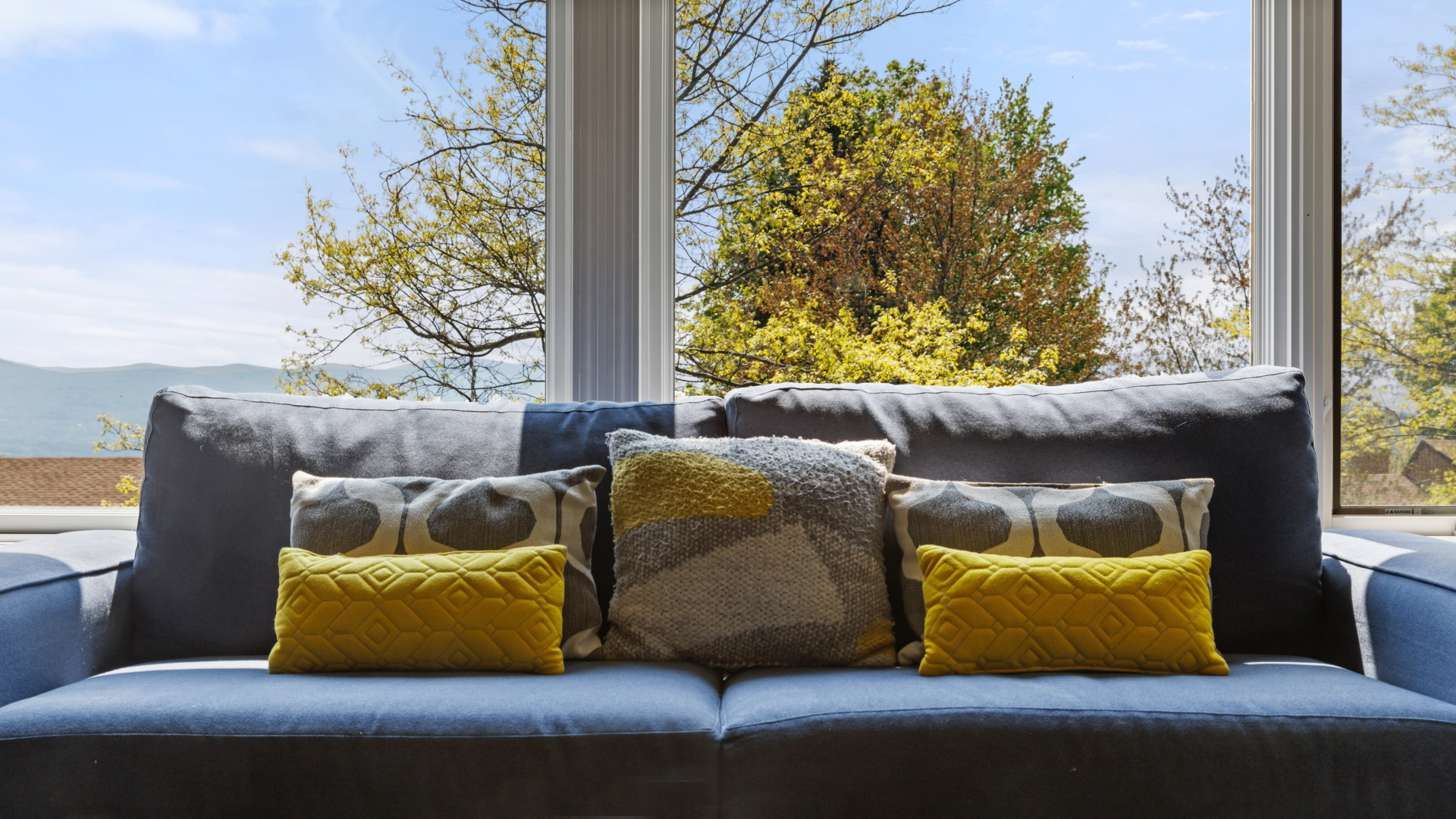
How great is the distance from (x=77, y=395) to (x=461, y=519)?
4.81 ft

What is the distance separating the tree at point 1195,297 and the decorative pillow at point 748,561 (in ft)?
3.51

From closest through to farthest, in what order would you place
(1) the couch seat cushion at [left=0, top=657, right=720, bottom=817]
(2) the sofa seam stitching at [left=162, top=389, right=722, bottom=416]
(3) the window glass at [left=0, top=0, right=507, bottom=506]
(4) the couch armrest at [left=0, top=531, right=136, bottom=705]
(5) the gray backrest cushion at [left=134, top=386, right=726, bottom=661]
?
1. (1) the couch seat cushion at [left=0, top=657, right=720, bottom=817]
2. (4) the couch armrest at [left=0, top=531, right=136, bottom=705]
3. (5) the gray backrest cushion at [left=134, top=386, right=726, bottom=661]
4. (2) the sofa seam stitching at [left=162, top=389, right=722, bottom=416]
5. (3) the window glass at [left=0, top=0, right=507, bottom=506]

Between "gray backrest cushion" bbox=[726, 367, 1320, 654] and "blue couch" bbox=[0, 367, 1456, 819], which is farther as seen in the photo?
"gray backrest cushion" bbox=[726, 367, 1320, 654]

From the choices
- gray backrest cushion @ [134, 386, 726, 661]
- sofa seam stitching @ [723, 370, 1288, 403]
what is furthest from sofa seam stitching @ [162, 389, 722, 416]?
sofa seam stitching @ [723, 370, 1288, 403]

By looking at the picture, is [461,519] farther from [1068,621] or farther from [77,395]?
[77,395]

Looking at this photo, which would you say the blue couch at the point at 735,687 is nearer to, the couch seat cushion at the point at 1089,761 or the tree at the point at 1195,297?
the couch seat cushion at the point at 1089,761

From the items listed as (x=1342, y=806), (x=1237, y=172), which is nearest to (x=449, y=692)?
(x=1342, y=806)

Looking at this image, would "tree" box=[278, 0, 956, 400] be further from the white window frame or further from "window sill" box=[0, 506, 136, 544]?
"window sill" box=[0, 506, 136, 544]

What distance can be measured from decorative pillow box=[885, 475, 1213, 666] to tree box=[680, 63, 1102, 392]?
2.18 feet

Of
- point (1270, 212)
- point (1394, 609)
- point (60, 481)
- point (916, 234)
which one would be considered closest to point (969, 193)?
point (916, 234)

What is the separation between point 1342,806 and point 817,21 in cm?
191

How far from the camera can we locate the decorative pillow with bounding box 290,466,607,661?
133cm

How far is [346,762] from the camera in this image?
0.97 m

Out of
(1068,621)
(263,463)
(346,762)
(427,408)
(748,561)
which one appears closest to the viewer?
(346,762)
